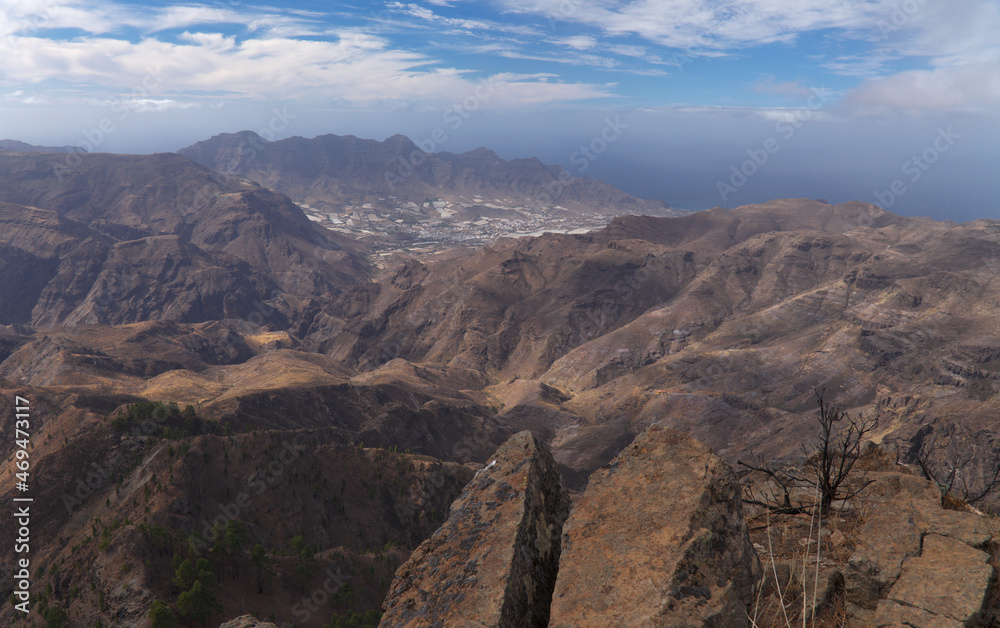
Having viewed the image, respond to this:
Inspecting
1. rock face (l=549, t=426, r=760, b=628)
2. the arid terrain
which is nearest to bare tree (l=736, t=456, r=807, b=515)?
rock face (l=549, t=426, r=760, b=628)

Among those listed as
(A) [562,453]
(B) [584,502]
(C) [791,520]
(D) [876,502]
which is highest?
(B) [584,502]

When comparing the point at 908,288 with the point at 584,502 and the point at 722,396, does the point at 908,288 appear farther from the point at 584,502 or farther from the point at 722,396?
the point at 584,502

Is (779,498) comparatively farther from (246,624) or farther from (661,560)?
(246,624)

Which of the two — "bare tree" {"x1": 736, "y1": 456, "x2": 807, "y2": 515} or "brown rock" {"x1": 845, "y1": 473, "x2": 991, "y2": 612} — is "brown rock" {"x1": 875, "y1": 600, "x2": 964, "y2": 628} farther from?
"bare tree" {"x1": 736, "y1": 456, "x2": 807, "y2": 515}

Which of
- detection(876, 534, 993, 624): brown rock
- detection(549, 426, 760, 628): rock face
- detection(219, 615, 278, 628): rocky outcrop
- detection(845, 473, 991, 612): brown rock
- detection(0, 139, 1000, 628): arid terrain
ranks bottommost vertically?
detection(0, 139, 1000, 628): arid terrain

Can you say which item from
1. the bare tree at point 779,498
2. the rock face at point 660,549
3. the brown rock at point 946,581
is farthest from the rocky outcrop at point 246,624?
the brown rock at point 946,581

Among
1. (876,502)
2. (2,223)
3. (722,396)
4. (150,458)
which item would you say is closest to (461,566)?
(876,502)
